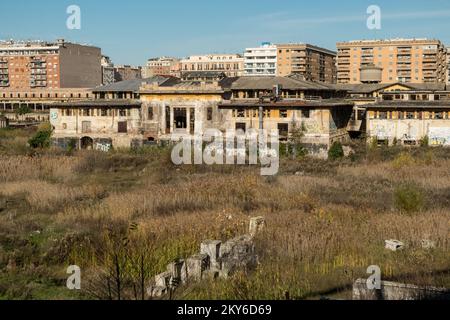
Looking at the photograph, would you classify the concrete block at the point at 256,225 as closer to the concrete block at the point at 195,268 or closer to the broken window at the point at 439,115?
the concrete block at the point at 195,268

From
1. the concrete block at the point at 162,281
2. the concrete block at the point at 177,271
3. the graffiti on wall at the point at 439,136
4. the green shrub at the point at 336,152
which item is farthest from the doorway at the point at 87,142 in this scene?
the concrete block at the point at 162,281

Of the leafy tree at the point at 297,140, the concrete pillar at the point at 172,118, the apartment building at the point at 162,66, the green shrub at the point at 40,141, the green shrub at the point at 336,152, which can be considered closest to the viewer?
the green shrub at the point at 336,152

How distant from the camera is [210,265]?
47.7ft

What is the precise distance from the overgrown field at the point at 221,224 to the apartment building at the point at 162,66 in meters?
98.6

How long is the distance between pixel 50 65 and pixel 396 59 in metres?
59.4

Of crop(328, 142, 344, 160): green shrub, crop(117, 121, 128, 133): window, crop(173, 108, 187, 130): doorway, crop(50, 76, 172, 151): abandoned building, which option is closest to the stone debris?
crop(328, 142, 344, 160): green shrub

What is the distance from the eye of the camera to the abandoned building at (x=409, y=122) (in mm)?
41125

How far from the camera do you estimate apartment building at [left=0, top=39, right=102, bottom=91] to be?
10312 centimetres

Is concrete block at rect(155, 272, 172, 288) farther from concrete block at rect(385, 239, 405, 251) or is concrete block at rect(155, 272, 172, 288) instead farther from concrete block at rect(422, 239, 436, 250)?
concrete block at rect(422, 239, 436, 250)

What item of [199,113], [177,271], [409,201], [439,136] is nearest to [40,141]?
[199,113]

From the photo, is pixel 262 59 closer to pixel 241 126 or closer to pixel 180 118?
pixel 180 118

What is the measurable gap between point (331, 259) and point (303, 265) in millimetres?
1032
